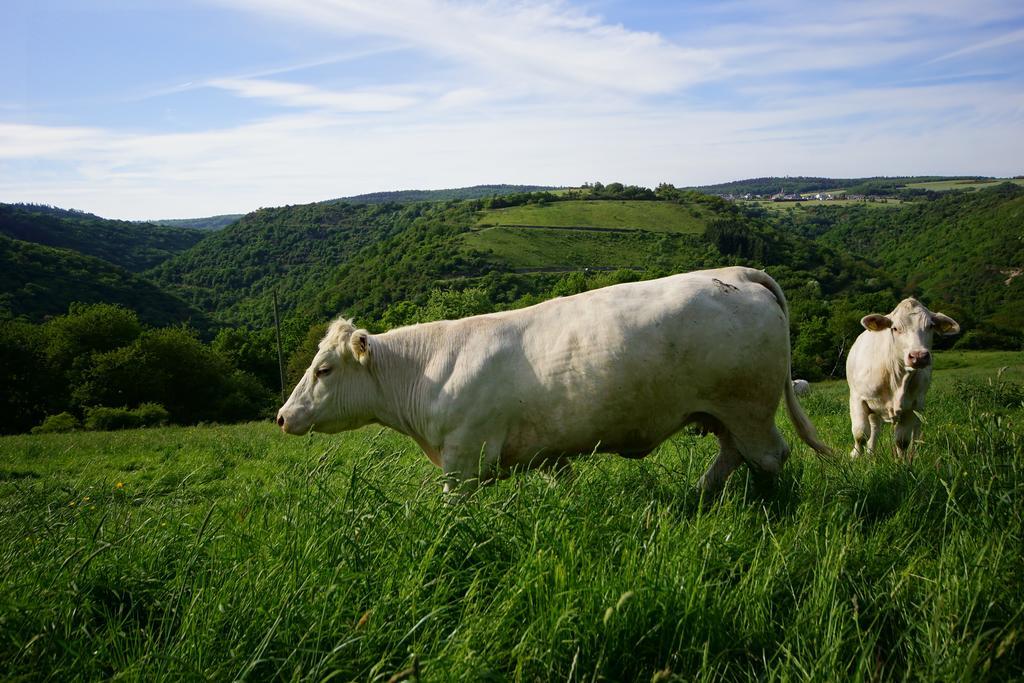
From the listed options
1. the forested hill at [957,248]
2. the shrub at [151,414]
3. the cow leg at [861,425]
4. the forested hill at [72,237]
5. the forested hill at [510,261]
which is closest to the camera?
the cow leg at [861,425]

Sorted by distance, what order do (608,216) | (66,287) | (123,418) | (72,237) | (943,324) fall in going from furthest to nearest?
(72,237) < (608,216) < (66,287) < (123,418) < (943,324)

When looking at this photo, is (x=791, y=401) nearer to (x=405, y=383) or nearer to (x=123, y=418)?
(x=405, y=383)

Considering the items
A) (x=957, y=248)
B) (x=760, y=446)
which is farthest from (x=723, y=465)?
(x=957, y=248)

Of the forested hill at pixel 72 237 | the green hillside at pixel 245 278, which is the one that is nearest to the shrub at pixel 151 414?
the green hillside at pixel 245 278

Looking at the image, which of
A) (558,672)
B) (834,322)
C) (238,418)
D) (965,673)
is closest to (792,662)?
(965,673)

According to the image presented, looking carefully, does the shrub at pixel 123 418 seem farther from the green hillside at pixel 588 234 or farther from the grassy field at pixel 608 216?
the grassy field at pixel 608 216

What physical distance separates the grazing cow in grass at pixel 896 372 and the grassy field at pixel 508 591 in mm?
5022

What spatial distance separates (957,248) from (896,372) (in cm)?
13778

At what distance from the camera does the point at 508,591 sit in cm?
316

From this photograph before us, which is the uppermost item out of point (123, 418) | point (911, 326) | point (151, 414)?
point (911, 326)

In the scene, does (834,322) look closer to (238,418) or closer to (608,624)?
(238,418)

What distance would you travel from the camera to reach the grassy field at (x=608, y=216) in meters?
157

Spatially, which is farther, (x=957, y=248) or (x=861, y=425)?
(x=957, y=248)

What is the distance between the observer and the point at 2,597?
3.03m
